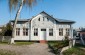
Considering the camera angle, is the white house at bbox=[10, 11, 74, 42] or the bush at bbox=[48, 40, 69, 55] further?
the white house at bbox=[10, 11, 74, 42]

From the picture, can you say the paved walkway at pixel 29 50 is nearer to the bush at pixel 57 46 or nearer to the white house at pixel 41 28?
the bush at pixel 57 46

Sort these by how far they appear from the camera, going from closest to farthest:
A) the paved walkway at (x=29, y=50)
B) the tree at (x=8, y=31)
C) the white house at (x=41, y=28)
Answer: the paved walkway at (x=29, y=50) → the white house at (x=41, y=28) → the tree at (x=8, y=31)

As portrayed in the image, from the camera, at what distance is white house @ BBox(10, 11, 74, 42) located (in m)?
40.3

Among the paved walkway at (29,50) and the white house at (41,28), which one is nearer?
the paved walkway at (29,50)

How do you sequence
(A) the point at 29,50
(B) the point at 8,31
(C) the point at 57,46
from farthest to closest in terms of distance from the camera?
(B) the point at 8,31, (C) the point at 57,46, (A) the point at 29,50

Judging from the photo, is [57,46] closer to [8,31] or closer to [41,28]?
[41,28]

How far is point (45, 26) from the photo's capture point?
40.5m

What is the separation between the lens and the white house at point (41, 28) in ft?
132

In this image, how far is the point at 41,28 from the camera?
40.5 m

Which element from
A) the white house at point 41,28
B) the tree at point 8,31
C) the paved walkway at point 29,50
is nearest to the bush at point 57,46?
the paved walkway at point 29,50

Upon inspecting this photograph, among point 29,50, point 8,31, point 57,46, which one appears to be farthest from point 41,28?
point 29,50

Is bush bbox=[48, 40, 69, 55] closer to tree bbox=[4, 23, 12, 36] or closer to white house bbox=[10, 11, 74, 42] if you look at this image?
white house bbox=[10, 11, 74, 42]

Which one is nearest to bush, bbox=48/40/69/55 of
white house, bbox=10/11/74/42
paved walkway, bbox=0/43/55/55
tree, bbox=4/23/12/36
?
paved walkway, bbox=0/43/55/55

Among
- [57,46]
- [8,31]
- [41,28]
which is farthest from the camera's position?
[8,31]
